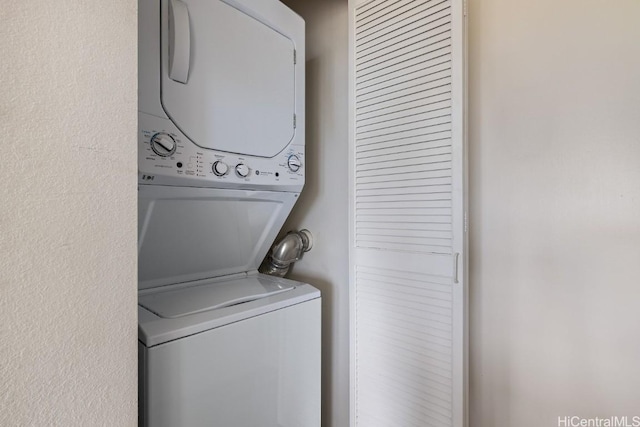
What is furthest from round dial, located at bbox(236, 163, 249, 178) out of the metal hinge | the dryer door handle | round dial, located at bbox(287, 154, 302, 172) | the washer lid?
the metal hinge

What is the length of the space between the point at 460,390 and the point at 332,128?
144cm

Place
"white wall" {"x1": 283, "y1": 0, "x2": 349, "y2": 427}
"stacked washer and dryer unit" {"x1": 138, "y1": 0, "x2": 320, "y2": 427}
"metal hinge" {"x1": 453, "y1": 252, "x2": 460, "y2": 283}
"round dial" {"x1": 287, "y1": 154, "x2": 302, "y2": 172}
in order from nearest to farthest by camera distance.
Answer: "stacked washer and dryer unit" {"x1": 138, "y1": 0, "x2": 320, "y2": 427}
"metal hinge" {"x1": 453, "y1": 252, "x2": 460, "y2": 283}
"round dial" {"x1": 287, "y1": 154, "x2": 302, "y2": 172}
"white wall" {"x1": 283, "y1": 0, "x2": 349, "y2": 427}

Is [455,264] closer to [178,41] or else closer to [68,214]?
[68,214]

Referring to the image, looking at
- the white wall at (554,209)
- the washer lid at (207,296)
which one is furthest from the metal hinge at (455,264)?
the washer lid at (207,296)

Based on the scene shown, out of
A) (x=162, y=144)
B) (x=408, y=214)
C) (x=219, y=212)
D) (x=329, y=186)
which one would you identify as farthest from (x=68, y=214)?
(x=329, y=186)

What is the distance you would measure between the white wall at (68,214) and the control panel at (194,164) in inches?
15.7

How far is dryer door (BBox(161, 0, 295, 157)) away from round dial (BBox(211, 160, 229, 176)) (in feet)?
0.21

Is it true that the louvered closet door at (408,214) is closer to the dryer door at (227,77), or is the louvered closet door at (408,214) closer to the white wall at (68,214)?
the dryer door at (227,77)

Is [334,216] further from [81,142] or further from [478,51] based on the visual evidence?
[81,142]

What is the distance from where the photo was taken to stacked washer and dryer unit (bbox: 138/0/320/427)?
39.0 inches

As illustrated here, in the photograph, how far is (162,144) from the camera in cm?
102

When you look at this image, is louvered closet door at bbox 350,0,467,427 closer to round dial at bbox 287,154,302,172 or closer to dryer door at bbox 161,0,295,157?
round dial at bbox 287,154,302,172

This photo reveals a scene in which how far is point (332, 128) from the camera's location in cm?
177

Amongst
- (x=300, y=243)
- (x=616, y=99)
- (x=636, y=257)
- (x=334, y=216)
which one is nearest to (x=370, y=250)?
(x=334, y=216)
